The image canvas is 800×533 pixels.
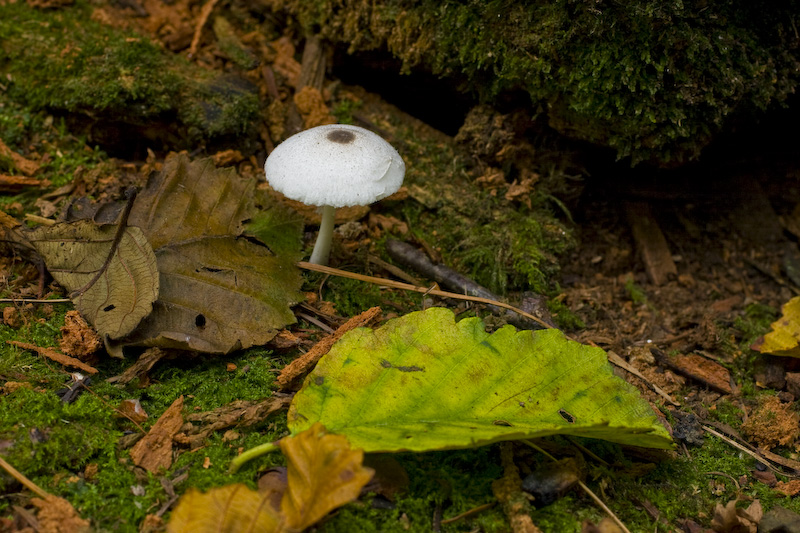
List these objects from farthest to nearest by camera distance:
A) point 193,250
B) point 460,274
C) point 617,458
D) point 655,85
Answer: point 460,274 < point 655,85 < point 193,250 < point 617,458

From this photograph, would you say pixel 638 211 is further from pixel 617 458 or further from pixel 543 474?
pixel 543 474

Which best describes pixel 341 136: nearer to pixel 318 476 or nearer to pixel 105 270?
pixel 105 270

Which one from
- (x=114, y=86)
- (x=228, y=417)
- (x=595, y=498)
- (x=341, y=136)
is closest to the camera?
(x=595, y=498)

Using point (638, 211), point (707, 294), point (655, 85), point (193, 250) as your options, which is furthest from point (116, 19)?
point (707, 294)

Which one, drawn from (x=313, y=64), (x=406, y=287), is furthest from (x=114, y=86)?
(x=406, y=287)

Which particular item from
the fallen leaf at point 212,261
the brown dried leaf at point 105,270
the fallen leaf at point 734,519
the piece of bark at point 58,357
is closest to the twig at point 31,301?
the brown dried leaf at point 105,270

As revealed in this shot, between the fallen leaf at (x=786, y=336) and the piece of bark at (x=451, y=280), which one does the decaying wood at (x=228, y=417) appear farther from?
the fallen leaf at (x=786, y=336)
